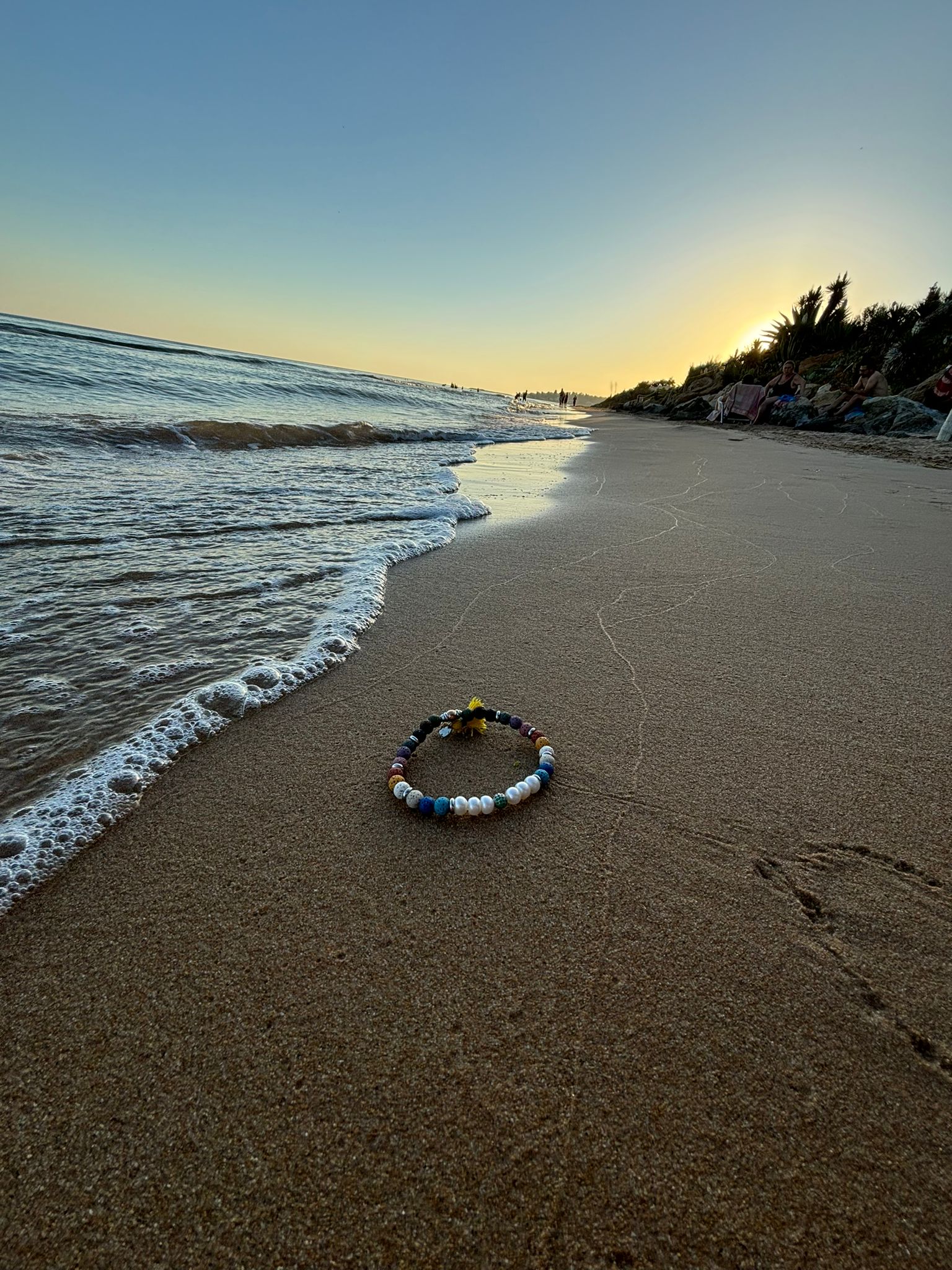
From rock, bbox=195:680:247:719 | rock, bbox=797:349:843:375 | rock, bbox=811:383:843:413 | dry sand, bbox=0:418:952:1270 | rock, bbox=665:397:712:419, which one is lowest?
rock, bbox=195:680:247:719

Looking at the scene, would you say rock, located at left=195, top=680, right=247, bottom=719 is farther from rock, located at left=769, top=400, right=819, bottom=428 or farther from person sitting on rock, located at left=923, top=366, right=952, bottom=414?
rock, located at left=769, top=400, right=819, bottom=428

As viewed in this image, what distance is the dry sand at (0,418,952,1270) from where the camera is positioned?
87 cm

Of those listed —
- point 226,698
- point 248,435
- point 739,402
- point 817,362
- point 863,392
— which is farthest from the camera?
point 817,362

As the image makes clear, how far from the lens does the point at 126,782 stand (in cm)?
182

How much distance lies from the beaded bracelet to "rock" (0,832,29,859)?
101 centimetres

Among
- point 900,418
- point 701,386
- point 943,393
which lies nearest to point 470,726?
point 900,418

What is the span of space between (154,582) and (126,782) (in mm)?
1920

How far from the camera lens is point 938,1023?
1.13 meters

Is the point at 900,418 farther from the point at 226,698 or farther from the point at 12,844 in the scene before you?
the point at 12,844

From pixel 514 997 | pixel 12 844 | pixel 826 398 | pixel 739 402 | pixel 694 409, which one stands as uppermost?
pixel 826 398

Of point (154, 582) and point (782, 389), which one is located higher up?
point (782, 389)

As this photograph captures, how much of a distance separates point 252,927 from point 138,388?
16.5 metres

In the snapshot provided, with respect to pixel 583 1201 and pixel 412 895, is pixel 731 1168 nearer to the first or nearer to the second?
pixel 583 1201

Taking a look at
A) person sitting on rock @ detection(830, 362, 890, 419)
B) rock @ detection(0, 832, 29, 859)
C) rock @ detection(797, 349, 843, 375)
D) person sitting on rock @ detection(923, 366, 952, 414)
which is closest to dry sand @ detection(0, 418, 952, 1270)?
rock @ detection(0, 832, 29, 859)
